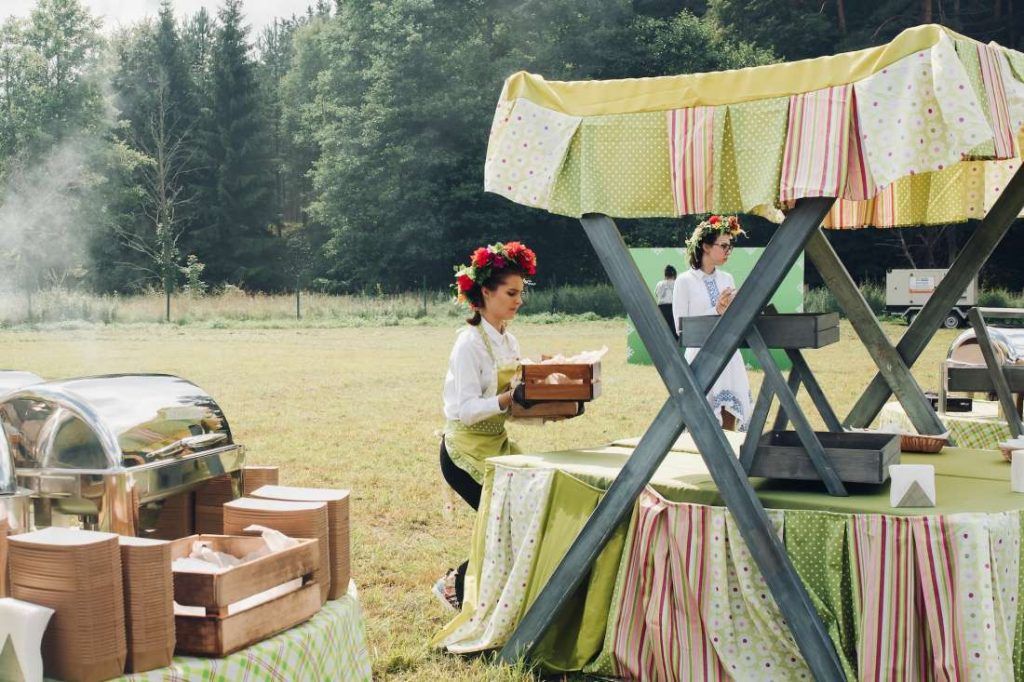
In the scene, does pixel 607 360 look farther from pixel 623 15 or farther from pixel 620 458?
pixel 623 15

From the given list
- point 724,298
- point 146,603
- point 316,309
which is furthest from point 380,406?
point 316,309

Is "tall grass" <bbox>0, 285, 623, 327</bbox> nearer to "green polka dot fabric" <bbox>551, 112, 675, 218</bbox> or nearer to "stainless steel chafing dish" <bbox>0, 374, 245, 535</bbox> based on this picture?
"green polka dot fabric" <bbox>551, 112, 675, 218</bbox>

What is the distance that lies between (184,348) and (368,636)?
15.5 meters

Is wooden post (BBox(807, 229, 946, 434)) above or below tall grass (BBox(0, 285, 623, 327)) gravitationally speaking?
above

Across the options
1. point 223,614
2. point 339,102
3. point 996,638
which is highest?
point 339,102

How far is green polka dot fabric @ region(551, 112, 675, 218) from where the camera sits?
122 inches

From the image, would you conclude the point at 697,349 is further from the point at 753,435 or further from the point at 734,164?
the point at 734,164

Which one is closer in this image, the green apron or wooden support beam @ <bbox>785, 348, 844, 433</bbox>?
wooden support beam @ <bbox>785, 348, 844, 433</bbox>

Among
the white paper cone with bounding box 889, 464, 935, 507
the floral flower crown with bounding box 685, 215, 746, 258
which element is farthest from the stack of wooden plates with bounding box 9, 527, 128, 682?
the floral flower crown with bounding box 685, 215, 746, 258

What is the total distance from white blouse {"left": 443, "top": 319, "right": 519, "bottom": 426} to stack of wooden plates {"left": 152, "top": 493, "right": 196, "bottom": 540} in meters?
1.31

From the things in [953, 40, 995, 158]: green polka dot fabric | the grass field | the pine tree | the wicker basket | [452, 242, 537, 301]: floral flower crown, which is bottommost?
the grass field

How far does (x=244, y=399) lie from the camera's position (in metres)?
11.7

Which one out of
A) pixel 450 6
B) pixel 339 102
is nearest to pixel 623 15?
pixel 450 6

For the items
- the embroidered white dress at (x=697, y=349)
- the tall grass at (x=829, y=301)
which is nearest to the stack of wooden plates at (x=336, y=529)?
the embroidered white dress at (x=697, y=349)
